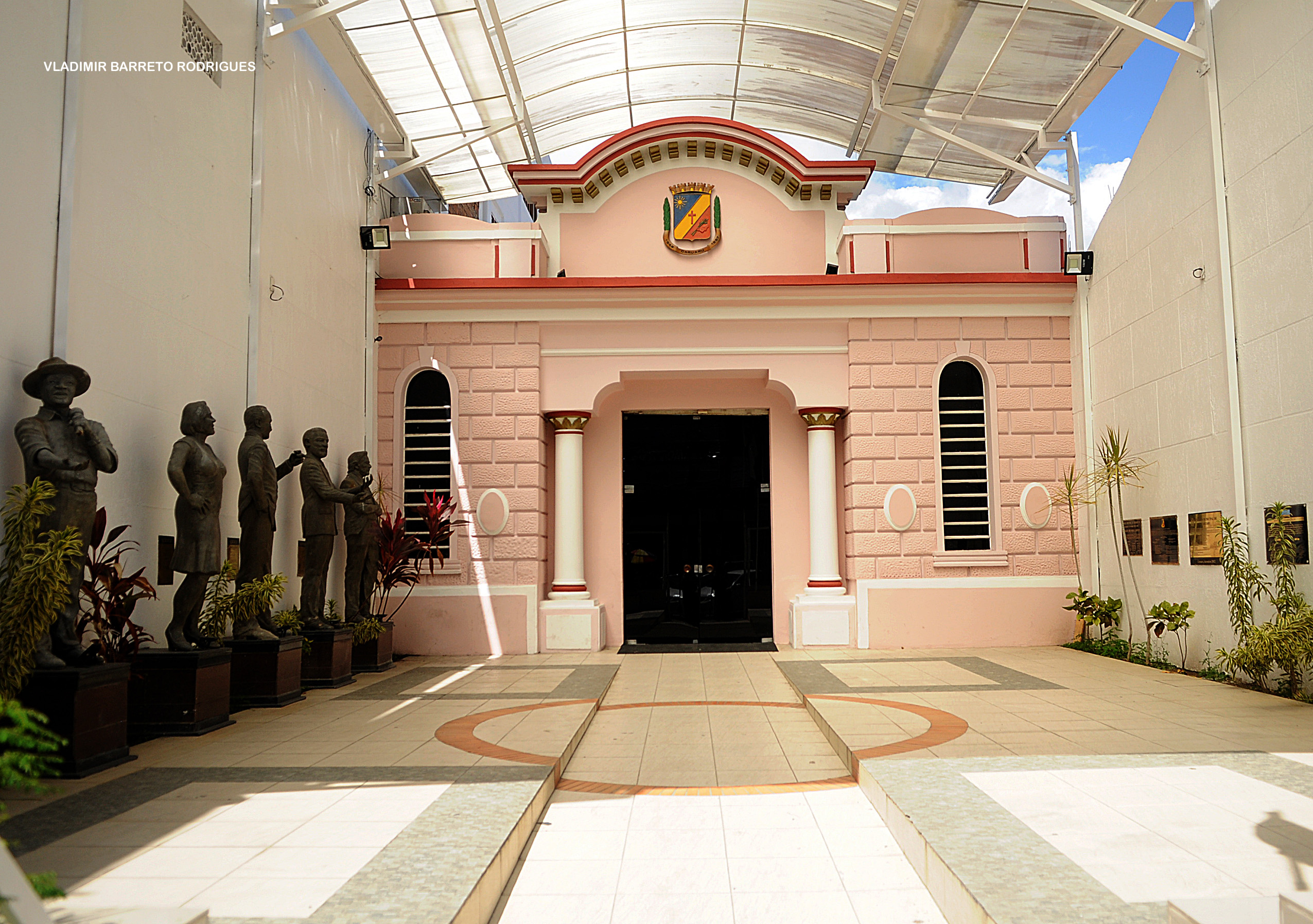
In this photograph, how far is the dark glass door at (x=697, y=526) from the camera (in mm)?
12984

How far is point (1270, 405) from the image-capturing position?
8219 millimetres

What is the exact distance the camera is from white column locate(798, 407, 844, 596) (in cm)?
1220

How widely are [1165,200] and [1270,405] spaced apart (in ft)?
9.22

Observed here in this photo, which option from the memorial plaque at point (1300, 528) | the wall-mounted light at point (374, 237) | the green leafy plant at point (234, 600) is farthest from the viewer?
the wall-mounted light at point (374, 237)

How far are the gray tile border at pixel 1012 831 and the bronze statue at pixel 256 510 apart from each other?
4.96 m

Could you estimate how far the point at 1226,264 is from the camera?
8750 mm

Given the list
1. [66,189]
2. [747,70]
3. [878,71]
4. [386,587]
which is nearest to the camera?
[66,189]

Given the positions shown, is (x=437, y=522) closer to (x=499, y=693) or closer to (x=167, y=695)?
(x=499, y=693)

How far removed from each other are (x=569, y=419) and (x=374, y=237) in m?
3.26

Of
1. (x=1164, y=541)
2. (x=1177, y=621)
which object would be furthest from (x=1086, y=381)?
(x=1177, y=621)

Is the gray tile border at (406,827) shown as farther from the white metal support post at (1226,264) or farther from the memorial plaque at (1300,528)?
the white metal support post at (1226,264)

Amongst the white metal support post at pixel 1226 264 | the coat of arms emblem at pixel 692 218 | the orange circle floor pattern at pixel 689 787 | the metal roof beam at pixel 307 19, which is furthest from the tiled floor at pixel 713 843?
the coat of arms emblem at pixel 692 218

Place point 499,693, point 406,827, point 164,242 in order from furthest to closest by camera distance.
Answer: point 499,693, point 164,242, point 406,827

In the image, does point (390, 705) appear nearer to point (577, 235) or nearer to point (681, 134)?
point (577, 235)
